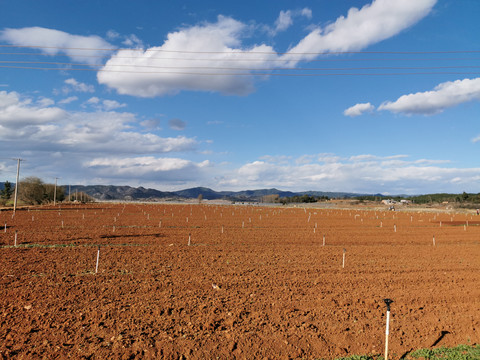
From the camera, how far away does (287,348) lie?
801 cm

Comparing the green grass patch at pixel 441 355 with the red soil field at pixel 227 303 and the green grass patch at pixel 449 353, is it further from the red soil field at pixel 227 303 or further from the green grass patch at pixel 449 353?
the red soil field at pixel 227 303

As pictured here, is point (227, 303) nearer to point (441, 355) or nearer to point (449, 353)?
point (441, 355)

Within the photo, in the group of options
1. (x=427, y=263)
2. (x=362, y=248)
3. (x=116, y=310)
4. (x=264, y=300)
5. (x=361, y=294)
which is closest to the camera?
(x=116, y=310)

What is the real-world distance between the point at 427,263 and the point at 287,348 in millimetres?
14008

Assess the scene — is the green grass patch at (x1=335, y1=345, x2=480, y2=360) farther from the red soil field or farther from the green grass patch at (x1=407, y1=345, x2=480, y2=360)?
the red soil field

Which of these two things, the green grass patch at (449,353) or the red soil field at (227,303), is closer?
the green grass patch at (449,353)

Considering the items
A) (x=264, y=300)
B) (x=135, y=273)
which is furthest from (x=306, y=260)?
(x=135, y=273)

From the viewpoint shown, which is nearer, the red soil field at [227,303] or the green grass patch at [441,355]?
the green grass patch at [441,355]

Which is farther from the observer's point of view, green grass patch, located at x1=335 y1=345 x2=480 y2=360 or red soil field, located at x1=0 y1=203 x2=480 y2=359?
red soil field, located at x1=0 y1=203 x2=480 y2=359

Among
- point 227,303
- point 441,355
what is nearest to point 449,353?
point 441,355

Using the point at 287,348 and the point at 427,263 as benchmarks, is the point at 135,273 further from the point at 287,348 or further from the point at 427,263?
the point at 427,263

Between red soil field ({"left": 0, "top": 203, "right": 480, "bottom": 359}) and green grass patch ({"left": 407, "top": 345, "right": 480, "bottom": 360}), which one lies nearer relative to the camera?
green grass patch ({"left": 407, "top": 345, "right": 480, "bottom": 360})

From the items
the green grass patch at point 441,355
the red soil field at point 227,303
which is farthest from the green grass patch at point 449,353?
the red soil field at point 227,303

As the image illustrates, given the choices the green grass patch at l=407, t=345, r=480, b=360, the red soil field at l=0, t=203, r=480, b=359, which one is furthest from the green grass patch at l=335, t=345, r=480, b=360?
the red soil field at l=0, t=203, r=480, b=359
